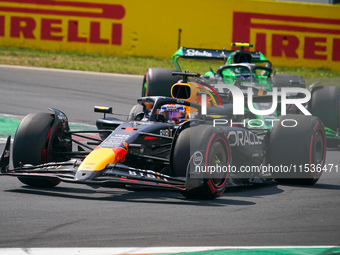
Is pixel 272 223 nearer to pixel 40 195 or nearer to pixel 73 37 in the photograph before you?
pixel 40 195

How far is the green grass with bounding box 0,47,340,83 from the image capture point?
19.8 m

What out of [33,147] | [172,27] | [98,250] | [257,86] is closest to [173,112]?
[33,147]

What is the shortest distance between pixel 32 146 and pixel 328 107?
584 centimetres

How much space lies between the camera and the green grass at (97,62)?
19.8m

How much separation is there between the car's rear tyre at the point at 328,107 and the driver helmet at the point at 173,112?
4.04m

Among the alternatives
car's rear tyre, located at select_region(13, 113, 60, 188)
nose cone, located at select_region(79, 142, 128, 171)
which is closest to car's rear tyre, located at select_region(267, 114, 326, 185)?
nose cone, located at select_region(79, 142, 128, 171)

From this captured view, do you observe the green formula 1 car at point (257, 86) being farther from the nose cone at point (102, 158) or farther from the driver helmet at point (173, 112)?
the nose cone at point (102, 158)

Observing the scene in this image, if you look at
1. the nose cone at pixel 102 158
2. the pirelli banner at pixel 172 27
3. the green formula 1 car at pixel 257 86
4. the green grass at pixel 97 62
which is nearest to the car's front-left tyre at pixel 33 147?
the nose cone at pixel 102 158

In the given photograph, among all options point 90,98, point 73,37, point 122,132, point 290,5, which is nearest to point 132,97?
point 90,98

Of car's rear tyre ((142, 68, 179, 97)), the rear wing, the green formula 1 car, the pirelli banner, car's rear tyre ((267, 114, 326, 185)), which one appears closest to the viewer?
car's rear tyre ((267, 114, 326, 185))

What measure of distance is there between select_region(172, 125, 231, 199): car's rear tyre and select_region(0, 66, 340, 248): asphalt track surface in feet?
0.39

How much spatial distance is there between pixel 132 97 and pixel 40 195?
9.40 meters

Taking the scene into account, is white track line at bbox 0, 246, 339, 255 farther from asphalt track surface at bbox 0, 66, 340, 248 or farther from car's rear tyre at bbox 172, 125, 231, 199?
car's rear tyre at bbox 172, 125, 231, 199

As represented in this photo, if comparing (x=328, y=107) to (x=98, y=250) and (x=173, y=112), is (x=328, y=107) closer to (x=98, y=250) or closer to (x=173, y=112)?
(x=173, y=112)
